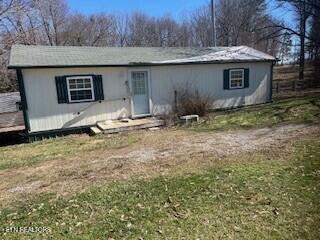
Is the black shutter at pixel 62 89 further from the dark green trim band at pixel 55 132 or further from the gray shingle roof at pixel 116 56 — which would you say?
the dark green trim band at pixel 55 132

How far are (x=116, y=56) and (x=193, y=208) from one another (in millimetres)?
8713

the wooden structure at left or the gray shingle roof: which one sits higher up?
the gray shingle roof

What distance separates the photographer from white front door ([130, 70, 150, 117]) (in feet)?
36.7

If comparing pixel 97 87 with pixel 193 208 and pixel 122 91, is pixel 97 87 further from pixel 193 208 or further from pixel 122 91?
pixel 193 208

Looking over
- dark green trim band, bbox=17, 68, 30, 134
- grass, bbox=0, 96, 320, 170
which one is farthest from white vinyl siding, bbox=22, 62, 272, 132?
grass, bbox=0, 96, 320, 170

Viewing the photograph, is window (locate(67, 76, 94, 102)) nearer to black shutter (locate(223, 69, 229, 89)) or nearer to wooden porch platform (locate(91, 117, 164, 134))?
wooden porch platform (locate(91, 117, 164, 134))

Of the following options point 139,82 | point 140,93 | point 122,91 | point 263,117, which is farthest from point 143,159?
point 263,117

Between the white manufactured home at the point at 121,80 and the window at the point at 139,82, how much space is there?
12 mm

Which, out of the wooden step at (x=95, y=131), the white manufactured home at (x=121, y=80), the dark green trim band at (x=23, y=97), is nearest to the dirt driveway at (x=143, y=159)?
the wooden step at (x=95, y=131)

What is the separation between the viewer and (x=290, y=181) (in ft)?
15.3

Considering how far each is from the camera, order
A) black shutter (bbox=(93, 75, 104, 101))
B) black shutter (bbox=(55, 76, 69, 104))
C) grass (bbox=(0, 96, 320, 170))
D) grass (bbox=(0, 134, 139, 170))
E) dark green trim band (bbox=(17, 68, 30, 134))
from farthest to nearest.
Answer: black shutter (bbox=(93, 75, 104, 101)) < black shutter (bbox=(55, 76, 69, 104)) < dark green trim band (bbox=(17, 68, 30, 134)) < grass (bbox=(0, 96, 320, 170)) < grass (bbox=(0, 134, 139, 170))

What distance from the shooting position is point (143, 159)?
6383 mm

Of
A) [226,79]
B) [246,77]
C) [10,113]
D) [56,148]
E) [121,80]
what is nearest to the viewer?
[56,148]

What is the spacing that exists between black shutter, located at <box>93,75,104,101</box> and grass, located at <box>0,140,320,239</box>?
582cm
